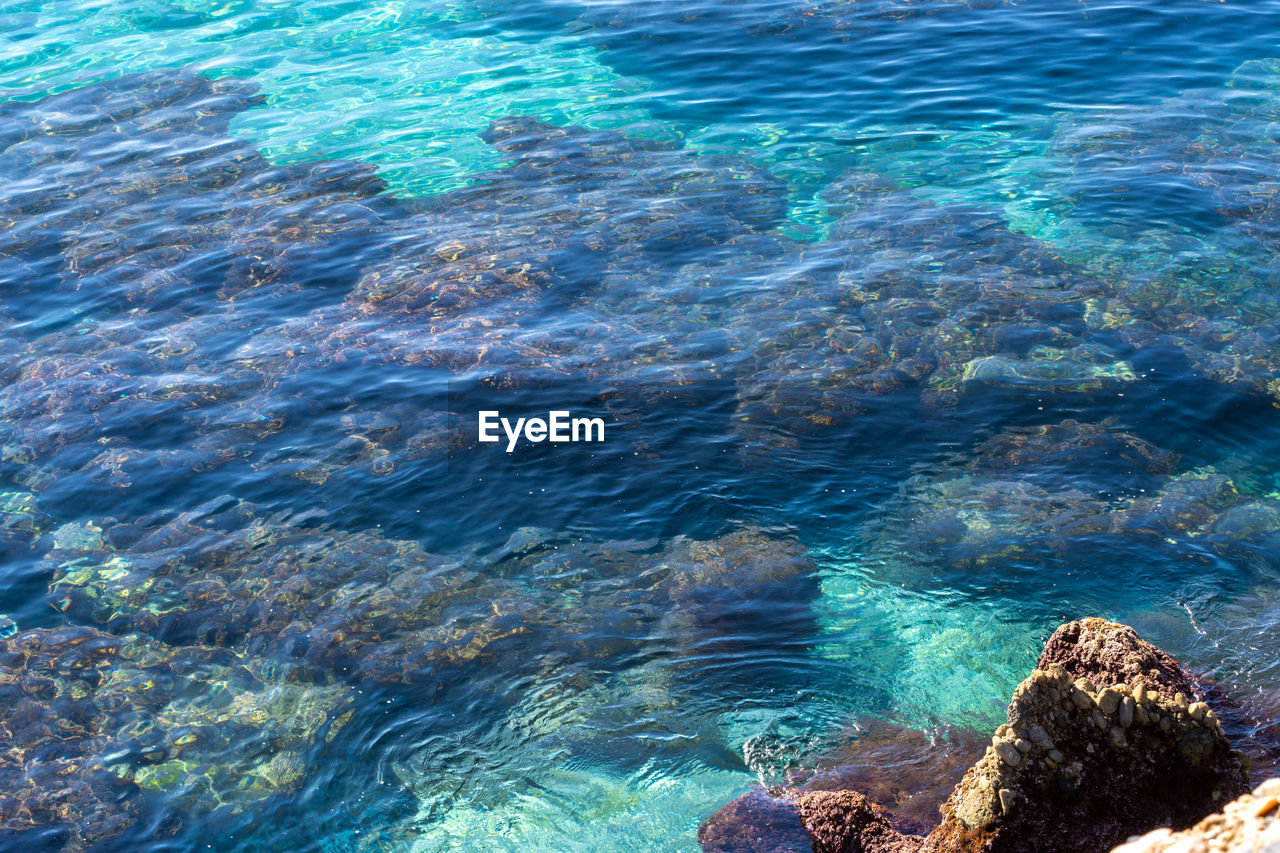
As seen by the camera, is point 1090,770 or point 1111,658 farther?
point 1111,658

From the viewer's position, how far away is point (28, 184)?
Result: 1566 centimetres

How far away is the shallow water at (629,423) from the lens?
23.2ft

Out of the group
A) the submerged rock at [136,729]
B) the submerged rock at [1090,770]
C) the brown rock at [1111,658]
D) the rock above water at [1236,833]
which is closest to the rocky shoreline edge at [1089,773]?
the submerged rock at [1090,770]

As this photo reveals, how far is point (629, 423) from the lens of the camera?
10086 millimetres

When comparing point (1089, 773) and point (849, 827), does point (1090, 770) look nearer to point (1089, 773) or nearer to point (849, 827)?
point (1089, 773)

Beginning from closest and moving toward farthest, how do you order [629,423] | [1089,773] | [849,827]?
1. [1089,773]
2. [849,827]
3. [629,423]

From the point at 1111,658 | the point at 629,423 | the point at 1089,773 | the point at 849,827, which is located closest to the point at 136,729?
the point at 629,423

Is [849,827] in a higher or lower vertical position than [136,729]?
higher

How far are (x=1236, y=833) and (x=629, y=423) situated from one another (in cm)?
729

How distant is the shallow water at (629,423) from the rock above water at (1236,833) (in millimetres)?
2648

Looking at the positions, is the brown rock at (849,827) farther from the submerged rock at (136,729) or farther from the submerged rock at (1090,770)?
the submerged rock at (136,729)

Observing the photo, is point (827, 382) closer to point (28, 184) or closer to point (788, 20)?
point (788, 20)

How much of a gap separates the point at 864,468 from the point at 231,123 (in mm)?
14107

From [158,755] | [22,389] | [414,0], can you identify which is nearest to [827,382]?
[158,755]
